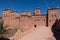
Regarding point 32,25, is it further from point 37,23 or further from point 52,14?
point 52,14

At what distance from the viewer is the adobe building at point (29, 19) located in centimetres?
2584

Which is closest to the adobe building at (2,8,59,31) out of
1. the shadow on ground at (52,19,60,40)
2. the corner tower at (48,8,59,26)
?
the corner tower at (48,8,59,26)

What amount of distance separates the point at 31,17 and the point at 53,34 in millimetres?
8308

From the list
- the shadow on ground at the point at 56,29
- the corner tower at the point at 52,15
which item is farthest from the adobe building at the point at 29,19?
the shadow on ground at the point at 56,29

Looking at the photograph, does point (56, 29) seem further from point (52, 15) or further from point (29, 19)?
point (29, 19)

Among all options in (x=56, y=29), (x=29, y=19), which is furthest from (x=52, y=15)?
(x=29, y=19)

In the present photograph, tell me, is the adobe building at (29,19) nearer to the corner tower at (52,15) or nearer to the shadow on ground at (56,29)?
the corner tower at (52,15)

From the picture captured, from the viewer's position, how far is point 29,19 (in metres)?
28.3

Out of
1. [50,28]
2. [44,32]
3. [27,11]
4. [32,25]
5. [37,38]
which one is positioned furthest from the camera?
[27,11]

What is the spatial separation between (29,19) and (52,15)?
18.1 ft

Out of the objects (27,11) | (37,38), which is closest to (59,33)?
(37,38)

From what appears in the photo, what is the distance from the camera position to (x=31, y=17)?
28.5 meters

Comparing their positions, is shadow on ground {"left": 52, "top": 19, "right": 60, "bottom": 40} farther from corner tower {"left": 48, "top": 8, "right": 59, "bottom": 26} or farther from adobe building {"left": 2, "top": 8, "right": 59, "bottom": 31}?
adobe building {"left": 2, "top": 8, "right": 59, "bottom": 31}

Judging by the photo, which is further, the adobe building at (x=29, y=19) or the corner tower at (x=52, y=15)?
the adobe building at (x=29, y=19)
